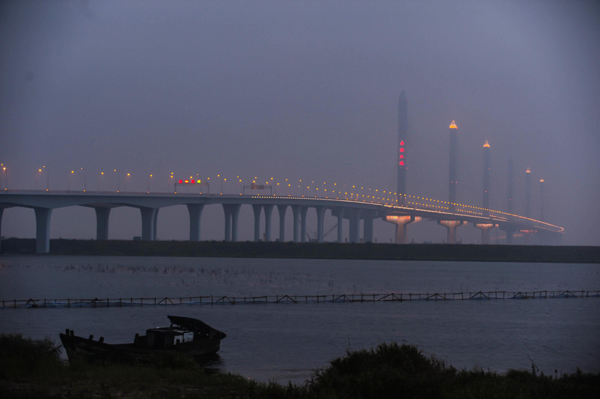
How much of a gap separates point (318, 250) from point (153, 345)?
87.8 m

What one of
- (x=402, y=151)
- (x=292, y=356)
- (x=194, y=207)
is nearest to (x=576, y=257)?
(x=402, y=151)

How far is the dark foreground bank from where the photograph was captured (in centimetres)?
10738

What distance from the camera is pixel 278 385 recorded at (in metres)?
15.9

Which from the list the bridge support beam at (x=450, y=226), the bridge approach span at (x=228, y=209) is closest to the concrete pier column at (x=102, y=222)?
the bridge approach span at (x=228, y=209)

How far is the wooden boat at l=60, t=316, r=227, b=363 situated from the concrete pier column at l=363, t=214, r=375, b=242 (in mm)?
108807

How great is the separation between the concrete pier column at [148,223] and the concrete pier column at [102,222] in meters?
6.61

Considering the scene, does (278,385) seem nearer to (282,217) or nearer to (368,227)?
(282,217)

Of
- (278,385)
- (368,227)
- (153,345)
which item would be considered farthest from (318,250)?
(278,385)

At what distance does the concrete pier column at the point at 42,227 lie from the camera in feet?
314

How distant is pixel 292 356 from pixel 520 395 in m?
12.2

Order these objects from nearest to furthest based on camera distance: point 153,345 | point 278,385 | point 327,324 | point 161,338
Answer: point 278,385
point 153,345
point 161,338
point 327,324

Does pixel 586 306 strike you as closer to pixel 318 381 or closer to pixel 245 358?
pixel 245 358

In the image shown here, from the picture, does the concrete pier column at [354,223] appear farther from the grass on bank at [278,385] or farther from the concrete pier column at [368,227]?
the grass on bank at [278,385]

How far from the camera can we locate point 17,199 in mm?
92250
